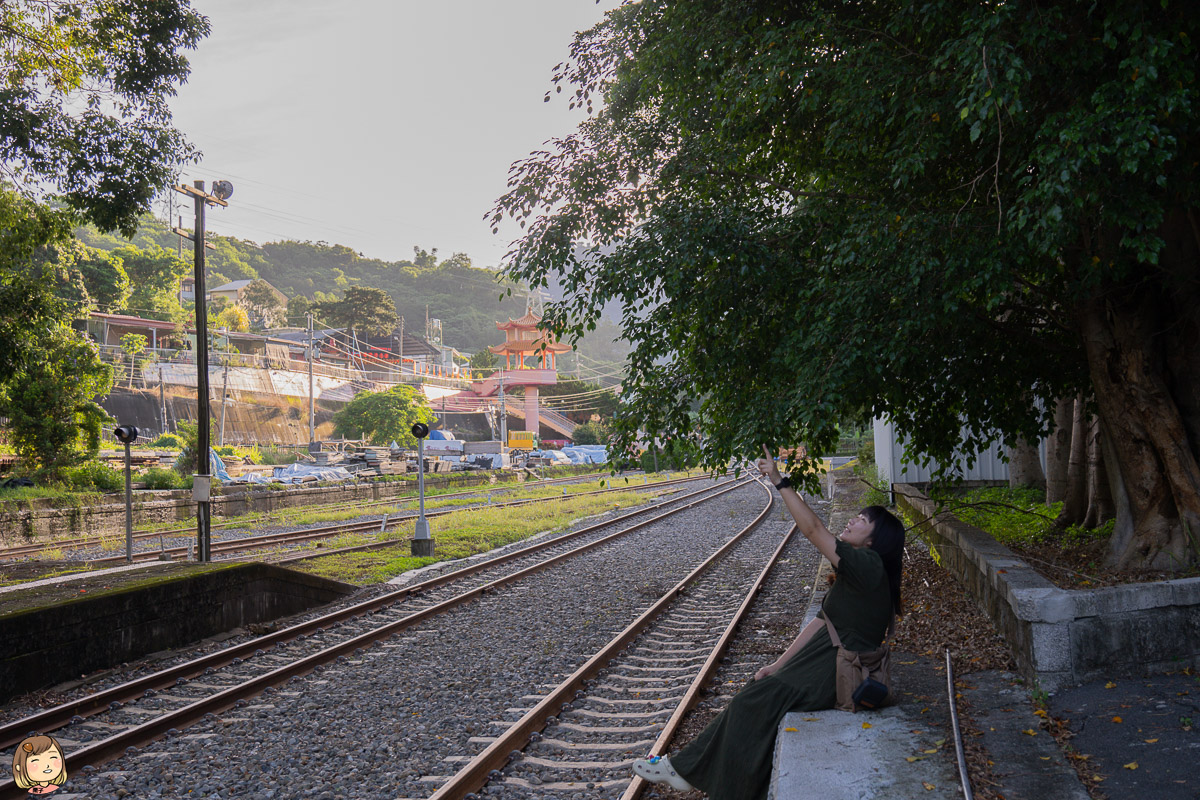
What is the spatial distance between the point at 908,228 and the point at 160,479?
83.2 feet

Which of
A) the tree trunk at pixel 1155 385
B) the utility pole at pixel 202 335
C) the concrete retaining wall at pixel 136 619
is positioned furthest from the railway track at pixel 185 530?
the tree trunk at pixel 1155 385

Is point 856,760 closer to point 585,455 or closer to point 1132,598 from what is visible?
point 1132,598

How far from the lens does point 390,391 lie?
49438 millimetres

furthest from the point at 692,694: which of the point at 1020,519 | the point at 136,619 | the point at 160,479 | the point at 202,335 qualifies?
the point at 160,479

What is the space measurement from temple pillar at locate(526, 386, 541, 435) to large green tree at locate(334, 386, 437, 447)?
21.9 meters

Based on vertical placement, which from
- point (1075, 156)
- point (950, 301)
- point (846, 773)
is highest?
point (1075, 156)

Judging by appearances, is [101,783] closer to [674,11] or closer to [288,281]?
[674,11]

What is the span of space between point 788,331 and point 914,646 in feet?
8.78

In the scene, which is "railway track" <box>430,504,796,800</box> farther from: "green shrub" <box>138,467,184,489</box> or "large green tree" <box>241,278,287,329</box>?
"large green tree" <box>241,278,287,329</box>

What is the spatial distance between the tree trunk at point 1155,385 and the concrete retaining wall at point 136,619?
8.62 metres

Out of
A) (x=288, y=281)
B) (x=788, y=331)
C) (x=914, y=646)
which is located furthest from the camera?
(x=288, y=281)

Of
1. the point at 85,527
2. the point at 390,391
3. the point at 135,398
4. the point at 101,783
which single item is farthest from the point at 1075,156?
the point at 135,398

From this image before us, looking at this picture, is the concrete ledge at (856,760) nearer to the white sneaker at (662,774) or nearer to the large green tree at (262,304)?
the white sneaker at (662,774)

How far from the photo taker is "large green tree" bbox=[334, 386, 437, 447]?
48.8 m
